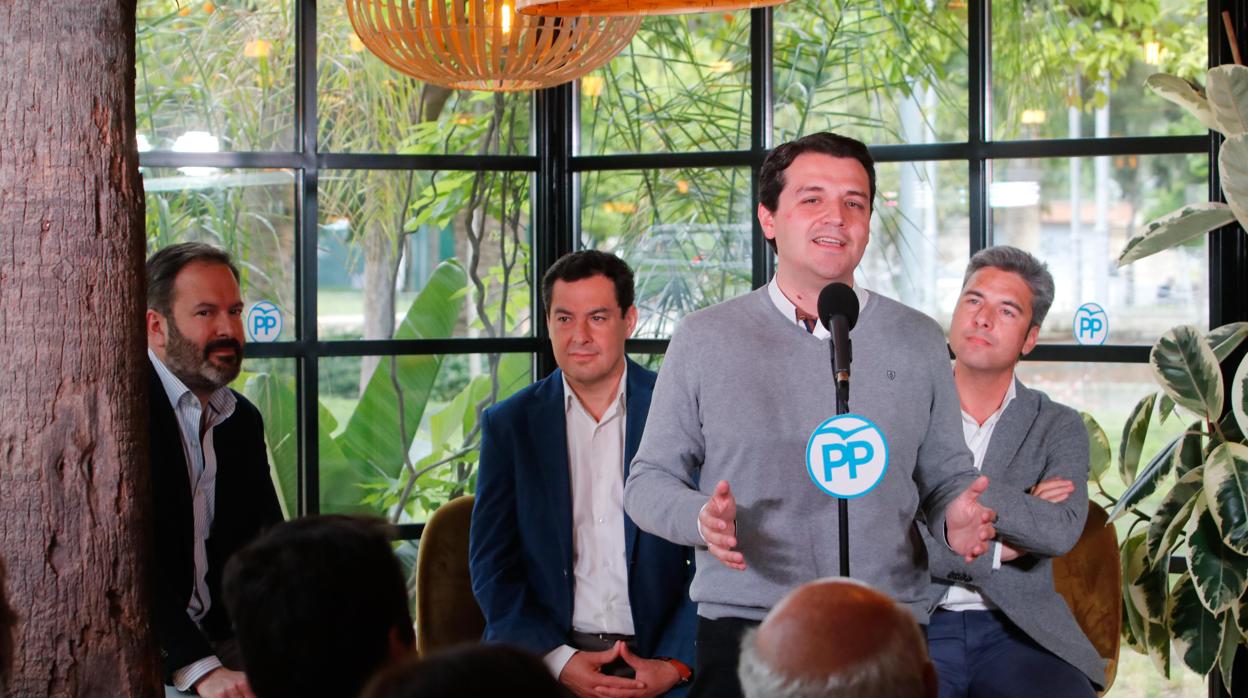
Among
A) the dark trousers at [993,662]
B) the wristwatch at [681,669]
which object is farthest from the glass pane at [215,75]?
the dark trousers at [993,662]

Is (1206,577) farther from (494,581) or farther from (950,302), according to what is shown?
(494,581)

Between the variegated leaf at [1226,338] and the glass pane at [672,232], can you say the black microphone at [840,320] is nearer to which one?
the variegated leaf at [1226,338]

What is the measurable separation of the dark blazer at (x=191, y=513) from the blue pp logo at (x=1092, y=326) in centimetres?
249

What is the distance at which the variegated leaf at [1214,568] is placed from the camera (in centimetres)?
341

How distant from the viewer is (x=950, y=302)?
4.42m

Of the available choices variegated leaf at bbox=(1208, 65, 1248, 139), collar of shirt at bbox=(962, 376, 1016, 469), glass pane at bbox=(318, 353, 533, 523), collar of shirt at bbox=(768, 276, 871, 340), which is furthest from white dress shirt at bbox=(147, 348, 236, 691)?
variegated leaf at bbox=(1208, 65, 1248, 139)

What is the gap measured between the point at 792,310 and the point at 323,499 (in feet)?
8.21

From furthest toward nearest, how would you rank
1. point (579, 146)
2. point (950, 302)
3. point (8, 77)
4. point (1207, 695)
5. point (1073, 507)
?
1. point (579, 146)
2. point (950, 302)
3. point (1207, 695)
4. point (1073, 507)
5. point (8, 77)

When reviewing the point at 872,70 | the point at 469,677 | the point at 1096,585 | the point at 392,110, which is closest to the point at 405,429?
the point at 392,110

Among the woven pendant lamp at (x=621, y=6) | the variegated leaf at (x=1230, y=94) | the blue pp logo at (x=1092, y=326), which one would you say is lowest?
the blue pp logo at (x=1092, y=326)

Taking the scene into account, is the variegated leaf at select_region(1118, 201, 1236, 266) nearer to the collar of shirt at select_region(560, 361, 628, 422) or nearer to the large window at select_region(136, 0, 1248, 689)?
the large window at select_region(136, 0, 1248, 689)

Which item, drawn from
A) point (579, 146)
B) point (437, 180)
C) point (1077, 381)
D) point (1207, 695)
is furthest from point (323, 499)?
point (1207, 695)

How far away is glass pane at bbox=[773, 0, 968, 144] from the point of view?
4352mm

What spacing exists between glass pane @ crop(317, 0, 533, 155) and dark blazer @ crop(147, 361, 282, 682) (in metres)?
1.36
